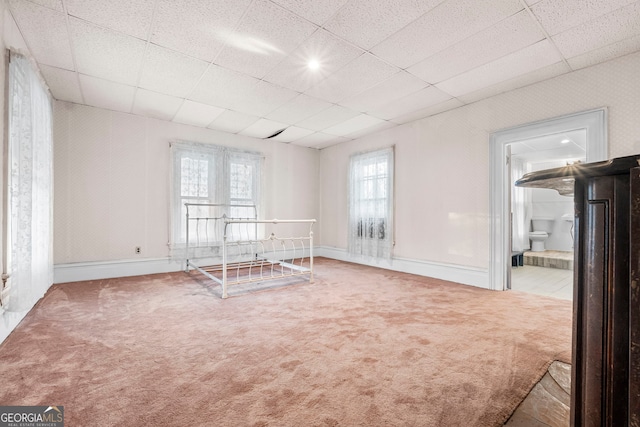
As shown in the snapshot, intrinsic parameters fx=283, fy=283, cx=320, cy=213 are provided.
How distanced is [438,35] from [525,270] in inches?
177

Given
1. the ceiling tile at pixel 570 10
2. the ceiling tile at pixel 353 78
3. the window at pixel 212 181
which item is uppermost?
the ceiling tile at pixel 353 78

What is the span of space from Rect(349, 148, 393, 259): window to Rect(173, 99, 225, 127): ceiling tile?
255 cm

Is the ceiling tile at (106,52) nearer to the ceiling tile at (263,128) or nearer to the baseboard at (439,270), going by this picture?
the ceiling tile at (263,128)

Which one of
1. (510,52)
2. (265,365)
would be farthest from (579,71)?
(265,365)

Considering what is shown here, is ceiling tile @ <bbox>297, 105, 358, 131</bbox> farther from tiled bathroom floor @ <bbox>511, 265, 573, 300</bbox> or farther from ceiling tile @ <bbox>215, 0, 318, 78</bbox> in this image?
tiled bathroom floor @ <bbox>511, 265, 573, 300</bbox>

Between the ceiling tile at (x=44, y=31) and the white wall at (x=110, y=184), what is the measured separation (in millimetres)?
1283

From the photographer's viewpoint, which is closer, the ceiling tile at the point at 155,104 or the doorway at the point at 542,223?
the ceiling tile at the point at 155,104

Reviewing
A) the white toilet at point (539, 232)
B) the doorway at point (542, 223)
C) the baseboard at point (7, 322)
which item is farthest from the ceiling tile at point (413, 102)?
the white toilet at point (539, 232)

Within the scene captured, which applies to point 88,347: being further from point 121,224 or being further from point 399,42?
point 399,42

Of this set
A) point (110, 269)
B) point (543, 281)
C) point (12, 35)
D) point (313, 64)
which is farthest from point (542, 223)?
point (12, 35)

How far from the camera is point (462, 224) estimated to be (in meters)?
3.78

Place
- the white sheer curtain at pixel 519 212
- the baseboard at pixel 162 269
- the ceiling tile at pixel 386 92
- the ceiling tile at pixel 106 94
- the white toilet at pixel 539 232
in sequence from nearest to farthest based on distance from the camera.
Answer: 1. the ceiling tile at pixel 386 92
2. the ceiling tile at pixel 106 94
3. the baseboard at pixel 162 269
4. the white sheer curtain at pixel 519 212
5. the white toilet at pixel 539 232

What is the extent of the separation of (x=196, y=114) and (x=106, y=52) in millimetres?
1574

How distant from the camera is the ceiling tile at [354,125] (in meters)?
4.30
